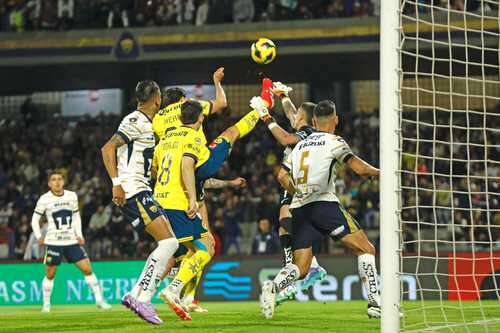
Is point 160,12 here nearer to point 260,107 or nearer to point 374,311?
point 260,107

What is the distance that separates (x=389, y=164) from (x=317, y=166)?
3.00 metres

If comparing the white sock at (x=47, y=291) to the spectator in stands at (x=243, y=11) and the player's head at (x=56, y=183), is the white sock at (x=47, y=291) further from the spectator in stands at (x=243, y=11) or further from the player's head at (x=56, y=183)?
the spectator in stands at (x=243, y=11)

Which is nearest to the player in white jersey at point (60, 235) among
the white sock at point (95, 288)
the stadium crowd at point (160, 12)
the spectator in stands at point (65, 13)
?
the white sock at point (95, 288)

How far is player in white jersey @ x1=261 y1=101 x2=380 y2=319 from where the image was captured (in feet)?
34.0

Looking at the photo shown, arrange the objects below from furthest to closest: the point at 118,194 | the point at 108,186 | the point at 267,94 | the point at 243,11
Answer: the point at 243,11, the point at 108,186, the point at 267,94, the point at 118,194

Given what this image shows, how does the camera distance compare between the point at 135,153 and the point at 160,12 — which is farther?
the point at 160,12

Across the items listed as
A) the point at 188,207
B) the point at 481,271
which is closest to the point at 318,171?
the point at 188,207

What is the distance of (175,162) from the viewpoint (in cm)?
1087

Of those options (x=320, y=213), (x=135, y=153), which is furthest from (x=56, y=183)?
(x=320, y=213)

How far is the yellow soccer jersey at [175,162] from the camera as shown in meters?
10.6

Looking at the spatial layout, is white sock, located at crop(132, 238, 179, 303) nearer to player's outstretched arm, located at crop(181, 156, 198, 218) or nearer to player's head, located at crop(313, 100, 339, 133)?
player's outstretched arm, located at crop(181, 156, 198, 218)

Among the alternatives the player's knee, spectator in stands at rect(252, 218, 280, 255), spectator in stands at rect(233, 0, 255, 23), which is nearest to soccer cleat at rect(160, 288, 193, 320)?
the player's knee

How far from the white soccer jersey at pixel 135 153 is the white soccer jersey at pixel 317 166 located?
154cm

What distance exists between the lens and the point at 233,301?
2055 cm
